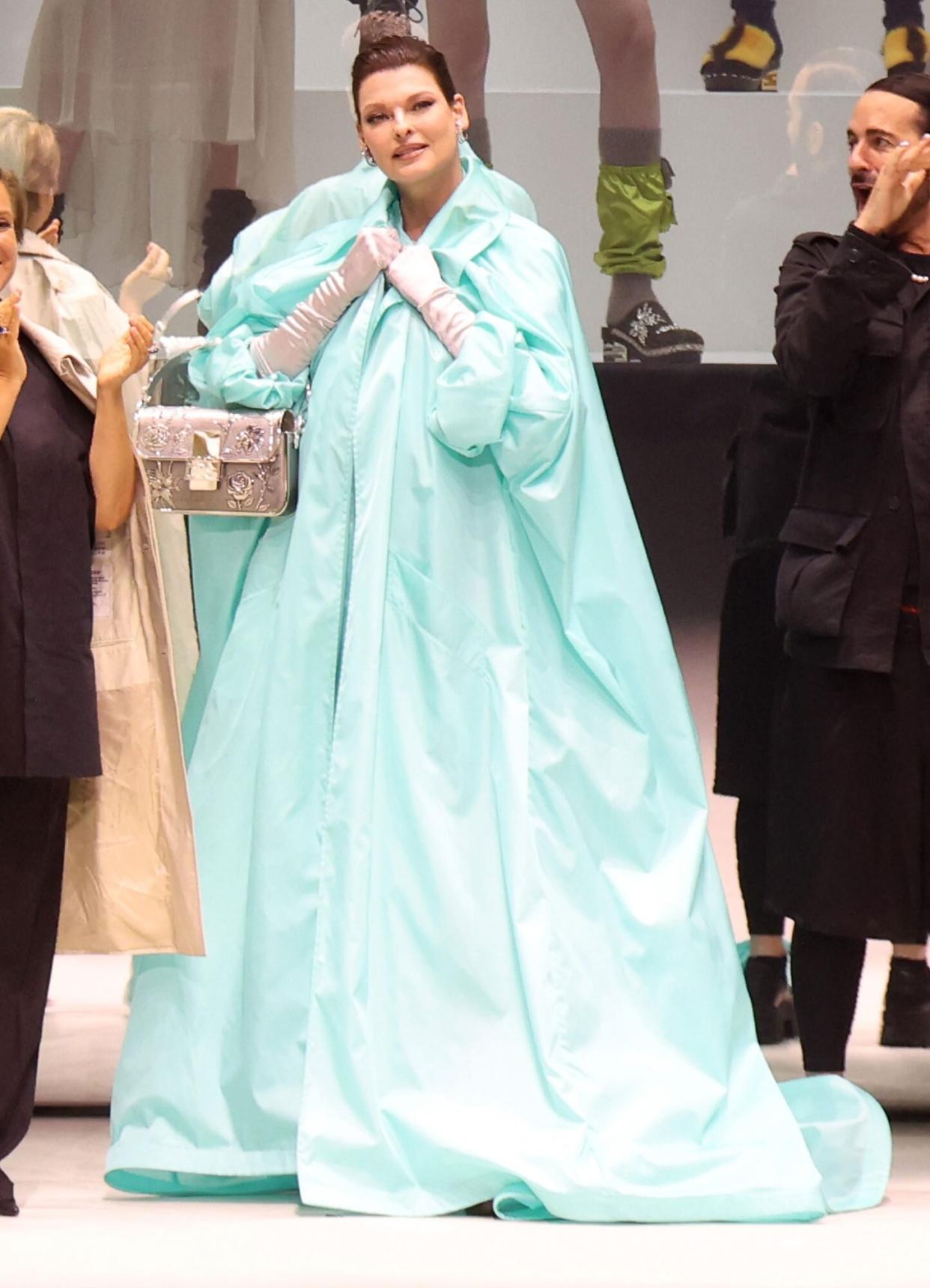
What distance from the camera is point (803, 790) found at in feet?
9.84

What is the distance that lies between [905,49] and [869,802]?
1.78 m

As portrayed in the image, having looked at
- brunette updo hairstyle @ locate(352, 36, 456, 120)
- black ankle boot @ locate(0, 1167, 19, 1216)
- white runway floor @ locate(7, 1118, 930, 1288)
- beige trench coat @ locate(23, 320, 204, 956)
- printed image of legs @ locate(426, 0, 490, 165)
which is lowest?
black ankle boot @ locate(0, 1167, 19, 1216)

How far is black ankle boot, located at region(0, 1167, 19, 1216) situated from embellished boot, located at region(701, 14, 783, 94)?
2497 mm

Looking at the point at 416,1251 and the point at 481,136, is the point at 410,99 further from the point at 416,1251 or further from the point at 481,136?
the point at 416,1251

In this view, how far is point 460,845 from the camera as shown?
2775 mm

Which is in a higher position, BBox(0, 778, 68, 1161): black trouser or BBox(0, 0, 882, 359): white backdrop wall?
BBox(0, 0, 882, 359): white backdrop wall

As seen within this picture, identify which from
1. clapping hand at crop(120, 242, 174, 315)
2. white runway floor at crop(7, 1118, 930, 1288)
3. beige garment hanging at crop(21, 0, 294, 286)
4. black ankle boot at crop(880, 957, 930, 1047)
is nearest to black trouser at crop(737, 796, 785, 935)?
black ankle boot at crop(880, 957, 930, 1047)

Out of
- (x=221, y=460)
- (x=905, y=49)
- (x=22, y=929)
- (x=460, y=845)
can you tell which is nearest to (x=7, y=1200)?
(x=22, y=929)

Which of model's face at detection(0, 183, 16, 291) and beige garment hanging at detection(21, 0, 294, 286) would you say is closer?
model's face at detection(0, 183, 16, 291)

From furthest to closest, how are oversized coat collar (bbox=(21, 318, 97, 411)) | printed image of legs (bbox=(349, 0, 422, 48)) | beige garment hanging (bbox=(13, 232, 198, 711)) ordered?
printed image of legs (bbox=(349, 0, 422, 48)), beige garment hanging (bbox=(13, 232, 198, 711)), oversized coat collar (bbox=(21, 318, 97, 411))

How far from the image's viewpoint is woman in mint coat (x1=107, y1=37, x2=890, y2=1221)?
2.67 meters

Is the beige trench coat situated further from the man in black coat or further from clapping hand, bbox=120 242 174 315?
the man in black coat

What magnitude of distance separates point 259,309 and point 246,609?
467 mm

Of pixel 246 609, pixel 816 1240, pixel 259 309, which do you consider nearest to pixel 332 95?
pixel 259 309
